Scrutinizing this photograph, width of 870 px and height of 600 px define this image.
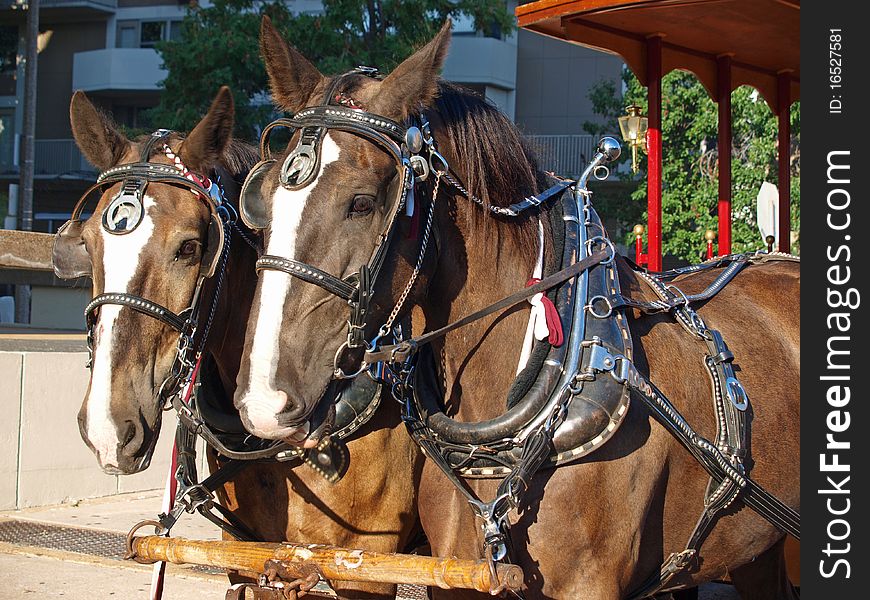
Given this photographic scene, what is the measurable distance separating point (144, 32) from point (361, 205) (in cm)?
2686

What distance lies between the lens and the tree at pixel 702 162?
15.1 m

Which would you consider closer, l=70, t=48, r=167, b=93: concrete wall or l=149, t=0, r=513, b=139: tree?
l=149, t=0, r=513, b=139: tree

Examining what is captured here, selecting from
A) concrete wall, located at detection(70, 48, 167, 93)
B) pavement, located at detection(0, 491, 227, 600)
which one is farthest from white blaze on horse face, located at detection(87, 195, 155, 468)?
concrete wall, located at detection(70, 48, 167, 93)

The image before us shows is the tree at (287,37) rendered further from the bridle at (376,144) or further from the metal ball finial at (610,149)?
the bridle at (376,144)

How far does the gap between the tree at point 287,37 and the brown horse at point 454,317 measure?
13.2 metres

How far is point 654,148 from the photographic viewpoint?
4.98 meters

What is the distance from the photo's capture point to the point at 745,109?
49.9 feet

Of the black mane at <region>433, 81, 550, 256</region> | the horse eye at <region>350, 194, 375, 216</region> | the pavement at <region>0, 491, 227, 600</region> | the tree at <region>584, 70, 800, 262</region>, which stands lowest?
the pavement at <region>0, 491, 227, 600</region>

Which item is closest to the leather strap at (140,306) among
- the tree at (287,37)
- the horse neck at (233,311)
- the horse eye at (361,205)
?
the horse neck at (233,311)

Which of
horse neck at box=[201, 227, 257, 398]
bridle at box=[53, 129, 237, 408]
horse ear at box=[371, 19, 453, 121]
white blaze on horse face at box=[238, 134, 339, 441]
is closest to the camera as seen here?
white blaze on horse face at box=[238, 134, 339, 441]

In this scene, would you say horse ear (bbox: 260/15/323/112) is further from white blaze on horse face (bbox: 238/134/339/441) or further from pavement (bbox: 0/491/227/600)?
pavement (bbox: 0/491/227/600)

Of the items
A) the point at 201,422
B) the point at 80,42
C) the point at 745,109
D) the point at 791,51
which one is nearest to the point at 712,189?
the point at 745,109

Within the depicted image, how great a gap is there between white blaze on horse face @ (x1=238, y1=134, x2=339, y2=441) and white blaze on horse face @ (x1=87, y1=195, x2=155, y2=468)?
2.54ft

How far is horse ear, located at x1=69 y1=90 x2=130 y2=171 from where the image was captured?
11.8ft
